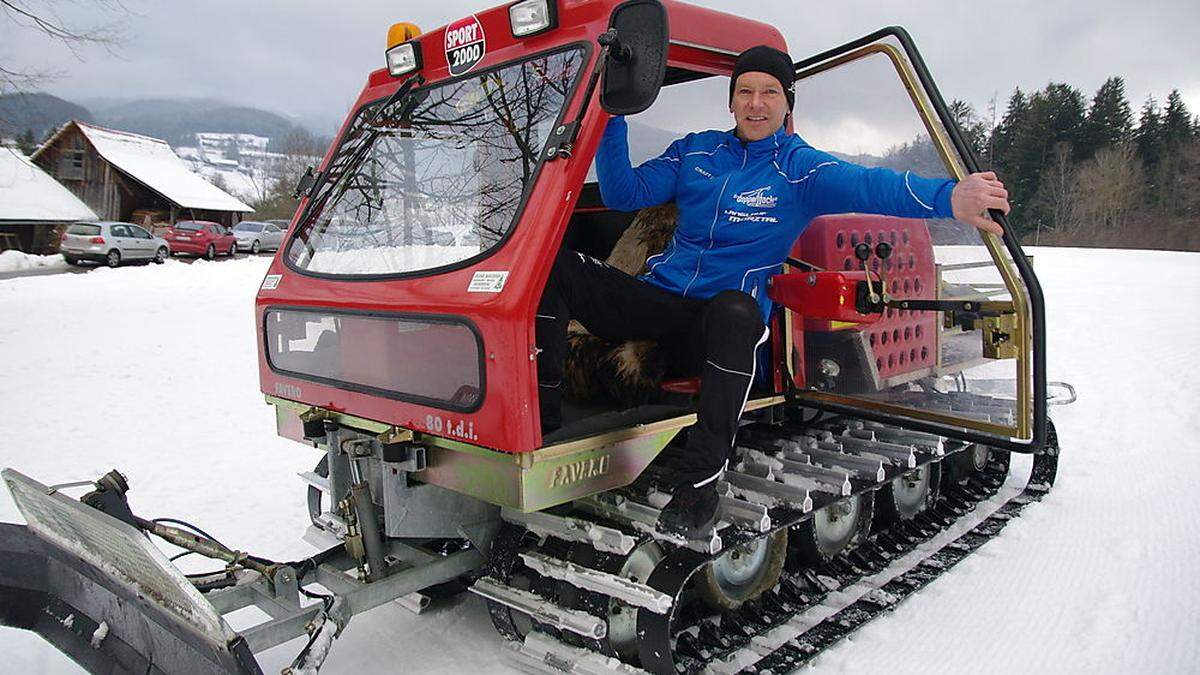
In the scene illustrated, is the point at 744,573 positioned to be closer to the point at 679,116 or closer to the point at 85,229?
the point at 679,116

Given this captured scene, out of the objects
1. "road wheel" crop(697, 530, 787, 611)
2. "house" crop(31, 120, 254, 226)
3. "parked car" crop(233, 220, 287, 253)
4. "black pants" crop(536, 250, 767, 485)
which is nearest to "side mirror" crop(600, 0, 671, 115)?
"black pants" crop(536, 250, 767, 485)

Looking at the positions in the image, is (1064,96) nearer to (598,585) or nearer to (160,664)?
(598,585)

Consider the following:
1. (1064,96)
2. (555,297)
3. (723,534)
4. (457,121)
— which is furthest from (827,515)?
(1064,96)

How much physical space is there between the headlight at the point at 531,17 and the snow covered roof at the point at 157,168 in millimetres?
37566

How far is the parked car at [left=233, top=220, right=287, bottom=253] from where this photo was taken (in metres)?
29.9

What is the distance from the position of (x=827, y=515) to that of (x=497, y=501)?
6.24 feet

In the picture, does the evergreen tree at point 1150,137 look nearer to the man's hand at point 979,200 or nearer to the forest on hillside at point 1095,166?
the forest on hillside at point 1095,166

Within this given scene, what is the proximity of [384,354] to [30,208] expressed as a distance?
35976 millimetres

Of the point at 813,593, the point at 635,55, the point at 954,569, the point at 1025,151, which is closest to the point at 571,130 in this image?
the point at 635,55

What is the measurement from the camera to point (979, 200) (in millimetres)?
2893

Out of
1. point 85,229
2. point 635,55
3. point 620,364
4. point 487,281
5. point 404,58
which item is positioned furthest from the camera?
point 85,229

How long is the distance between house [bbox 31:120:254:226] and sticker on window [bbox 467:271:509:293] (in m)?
37.9

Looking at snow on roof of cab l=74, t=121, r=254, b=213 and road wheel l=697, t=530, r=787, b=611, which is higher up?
snow on roof of cab l=74, t=121, r=254, b=213

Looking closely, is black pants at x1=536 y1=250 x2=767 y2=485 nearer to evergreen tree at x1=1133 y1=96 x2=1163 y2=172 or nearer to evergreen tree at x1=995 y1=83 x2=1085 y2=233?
evergreen tree at x1=995 y1=83 x2=1085 y2=233
